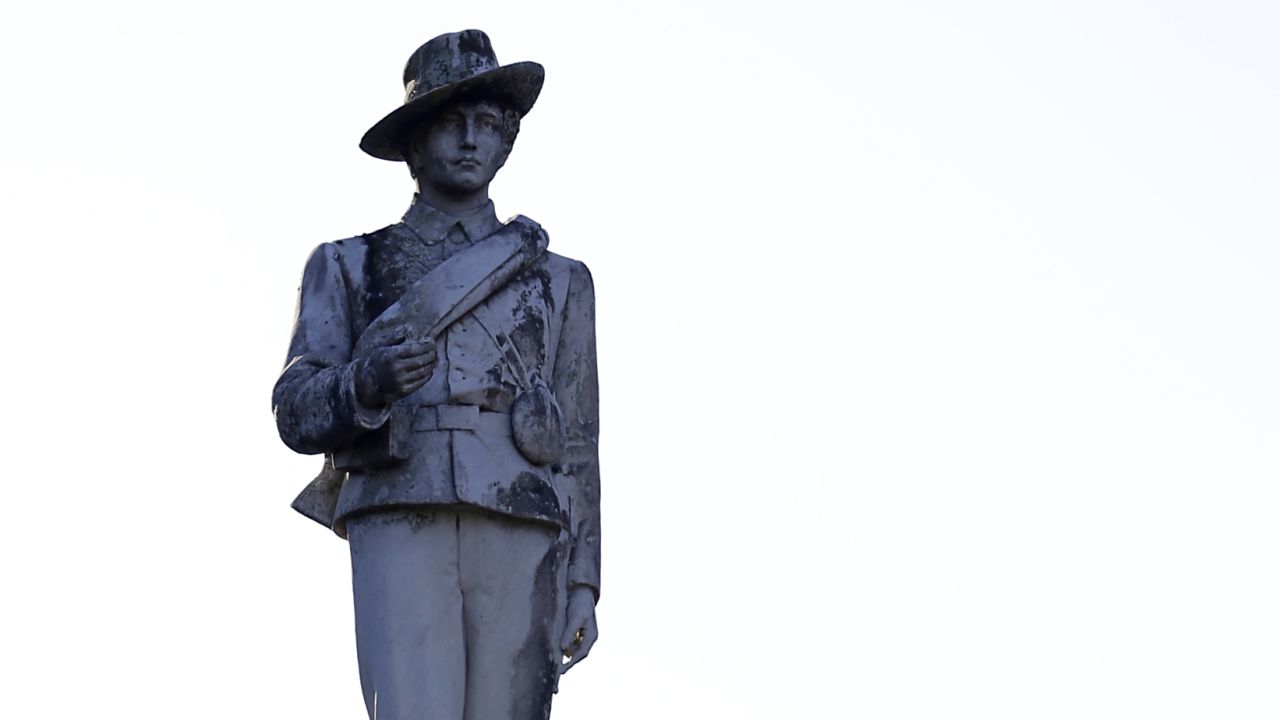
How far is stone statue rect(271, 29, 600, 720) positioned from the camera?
10.5m

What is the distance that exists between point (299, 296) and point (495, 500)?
1.33 metres

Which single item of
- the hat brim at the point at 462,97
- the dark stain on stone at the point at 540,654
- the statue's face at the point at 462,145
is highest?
the hat brim at the point at 462,97

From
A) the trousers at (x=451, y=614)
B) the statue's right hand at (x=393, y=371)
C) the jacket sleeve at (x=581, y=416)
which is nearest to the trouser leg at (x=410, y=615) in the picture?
the trousers at (x=451, y=614)

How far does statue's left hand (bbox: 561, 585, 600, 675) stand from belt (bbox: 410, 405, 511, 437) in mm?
803

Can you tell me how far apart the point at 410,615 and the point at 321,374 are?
3.42 feet

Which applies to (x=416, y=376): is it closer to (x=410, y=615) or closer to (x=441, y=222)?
(x=410, y=615)

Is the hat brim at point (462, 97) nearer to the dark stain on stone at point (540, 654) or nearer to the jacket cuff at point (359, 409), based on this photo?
the jacket cuff at point (359, 409)

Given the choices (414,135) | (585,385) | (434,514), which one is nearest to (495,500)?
(434,514)

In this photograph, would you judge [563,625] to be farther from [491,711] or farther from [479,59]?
[479,59]

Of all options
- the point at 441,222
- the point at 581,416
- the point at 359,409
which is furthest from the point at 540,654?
the point at 441,222

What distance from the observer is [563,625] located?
36.0ft

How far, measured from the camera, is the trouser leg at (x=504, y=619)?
1057cm

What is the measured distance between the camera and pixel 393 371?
10.2 metres

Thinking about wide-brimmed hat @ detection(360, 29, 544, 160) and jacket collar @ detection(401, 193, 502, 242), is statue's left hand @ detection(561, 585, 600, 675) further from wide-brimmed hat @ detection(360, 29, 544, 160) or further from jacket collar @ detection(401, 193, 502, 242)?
wide-brimmed hat @ detection(360, 29, 544, 160)
